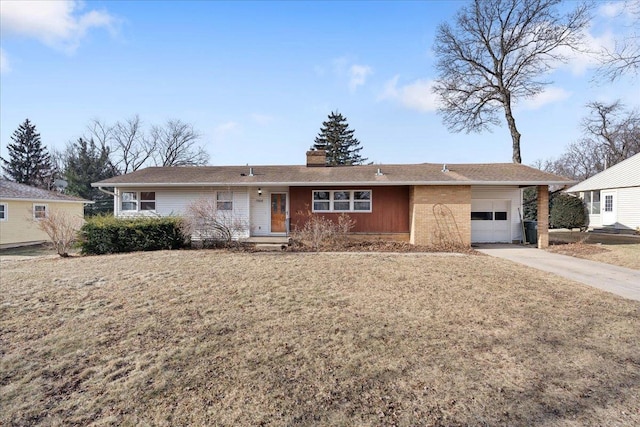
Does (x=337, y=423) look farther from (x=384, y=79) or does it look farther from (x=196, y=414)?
(x=384, y=79)

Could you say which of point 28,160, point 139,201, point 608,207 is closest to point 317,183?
point 139,201

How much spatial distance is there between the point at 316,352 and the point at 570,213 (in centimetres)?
2366

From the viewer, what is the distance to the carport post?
12844 mm

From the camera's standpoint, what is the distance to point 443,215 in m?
12.9

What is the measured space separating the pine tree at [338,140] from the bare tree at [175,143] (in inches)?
627

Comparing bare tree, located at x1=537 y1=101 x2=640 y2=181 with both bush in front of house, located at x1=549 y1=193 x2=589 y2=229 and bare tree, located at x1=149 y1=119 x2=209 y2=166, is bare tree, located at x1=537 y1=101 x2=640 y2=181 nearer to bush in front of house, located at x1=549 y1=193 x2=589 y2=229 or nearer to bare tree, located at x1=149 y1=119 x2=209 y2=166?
bush in front of house, located at x1=549 y1=193 x2=589 y2=229

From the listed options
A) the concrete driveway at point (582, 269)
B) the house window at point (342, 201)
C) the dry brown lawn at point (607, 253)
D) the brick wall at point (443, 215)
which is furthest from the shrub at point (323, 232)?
the dry brown lawn at point (607, 253)

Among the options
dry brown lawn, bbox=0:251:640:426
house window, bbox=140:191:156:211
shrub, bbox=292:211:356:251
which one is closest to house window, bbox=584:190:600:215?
shrub, bbox=292:211:356:251

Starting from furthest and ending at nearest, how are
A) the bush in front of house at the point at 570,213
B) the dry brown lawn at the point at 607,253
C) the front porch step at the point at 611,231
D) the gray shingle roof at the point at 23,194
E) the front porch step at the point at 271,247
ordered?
Result: the bush in front of house at the point at 570,213
the front porch step at the point at 611,231
the gray shingle roof at the point at 23,194
the front porch step at the point at 271,247
the dry brown lawn at the point at 607,253

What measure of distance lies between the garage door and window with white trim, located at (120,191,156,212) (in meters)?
15.0

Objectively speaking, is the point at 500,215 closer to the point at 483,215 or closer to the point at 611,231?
the point at 483,215

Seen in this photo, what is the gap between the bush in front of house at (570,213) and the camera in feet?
68.0

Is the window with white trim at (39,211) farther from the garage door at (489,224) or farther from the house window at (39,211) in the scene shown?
the garage door at (489,224)

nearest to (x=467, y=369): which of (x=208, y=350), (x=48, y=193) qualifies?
(x=208, y=350)
